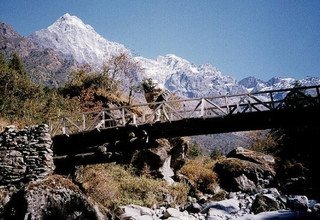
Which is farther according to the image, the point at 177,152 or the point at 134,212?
the point at 177,152

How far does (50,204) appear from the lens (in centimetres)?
1112

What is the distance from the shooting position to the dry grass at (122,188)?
17.2 metres

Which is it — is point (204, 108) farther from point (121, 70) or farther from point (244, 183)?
point (121, 70)

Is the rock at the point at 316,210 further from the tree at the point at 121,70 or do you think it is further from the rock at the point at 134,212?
the tree at the point at 121,70

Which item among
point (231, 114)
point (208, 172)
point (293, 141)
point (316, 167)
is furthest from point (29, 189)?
point (293, 141)

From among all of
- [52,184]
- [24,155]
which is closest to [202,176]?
[24,155]

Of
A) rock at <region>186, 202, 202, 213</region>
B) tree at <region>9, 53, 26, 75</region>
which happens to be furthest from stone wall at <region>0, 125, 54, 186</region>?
tree at <region>9, 53, 26, 75</region>

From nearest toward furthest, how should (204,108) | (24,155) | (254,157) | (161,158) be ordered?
(24,155), (204,108), (161,158), (254,157)

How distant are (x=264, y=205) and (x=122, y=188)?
8362mm

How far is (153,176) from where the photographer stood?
78.6 ft

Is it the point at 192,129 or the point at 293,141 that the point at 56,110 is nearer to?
the point at 192,129

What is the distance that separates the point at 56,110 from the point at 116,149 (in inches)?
459

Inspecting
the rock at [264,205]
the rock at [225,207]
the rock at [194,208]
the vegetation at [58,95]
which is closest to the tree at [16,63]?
the vegetation at [58,95]

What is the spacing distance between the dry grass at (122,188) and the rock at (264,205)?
5621 millimetres
